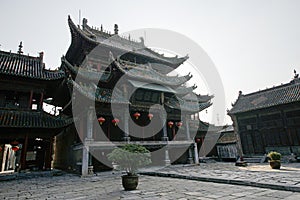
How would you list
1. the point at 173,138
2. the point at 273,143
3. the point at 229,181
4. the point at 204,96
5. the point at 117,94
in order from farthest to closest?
the point at 204,96 → the point at 273,143 → the point at 173,138 → the point at 117,94 → the point at 229,181

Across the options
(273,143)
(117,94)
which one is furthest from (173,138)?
(273,143)

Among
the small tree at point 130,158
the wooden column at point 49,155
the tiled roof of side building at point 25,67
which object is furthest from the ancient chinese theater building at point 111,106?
the small tree at point 130,158

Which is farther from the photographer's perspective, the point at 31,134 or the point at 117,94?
the point at 117,94

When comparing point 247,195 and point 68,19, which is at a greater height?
point 68,19

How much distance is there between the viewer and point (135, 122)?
1759cm

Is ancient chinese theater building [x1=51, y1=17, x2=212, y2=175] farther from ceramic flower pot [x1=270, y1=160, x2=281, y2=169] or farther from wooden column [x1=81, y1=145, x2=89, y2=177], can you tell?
ceramic flower pot [x1=270, y1=160, x2=281, y2=169]

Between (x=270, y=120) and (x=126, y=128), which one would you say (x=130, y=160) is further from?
(x=270, y=120)

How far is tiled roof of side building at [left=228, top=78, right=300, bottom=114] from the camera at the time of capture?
67.5 feet

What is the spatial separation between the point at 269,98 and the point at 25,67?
26.3 m

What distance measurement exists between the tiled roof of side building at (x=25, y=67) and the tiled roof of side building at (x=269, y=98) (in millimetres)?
21568

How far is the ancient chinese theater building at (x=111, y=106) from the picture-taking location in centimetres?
1389

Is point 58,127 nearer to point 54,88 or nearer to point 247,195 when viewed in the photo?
point 54,88

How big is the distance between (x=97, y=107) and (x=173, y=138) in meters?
8.48

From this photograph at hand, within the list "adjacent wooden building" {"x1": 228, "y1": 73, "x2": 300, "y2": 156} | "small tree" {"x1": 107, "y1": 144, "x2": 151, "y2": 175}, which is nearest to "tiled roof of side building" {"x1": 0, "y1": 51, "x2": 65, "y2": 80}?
"small tree" {"x1": 107, "y1": 144, "x2": 151, "y2": 175}
